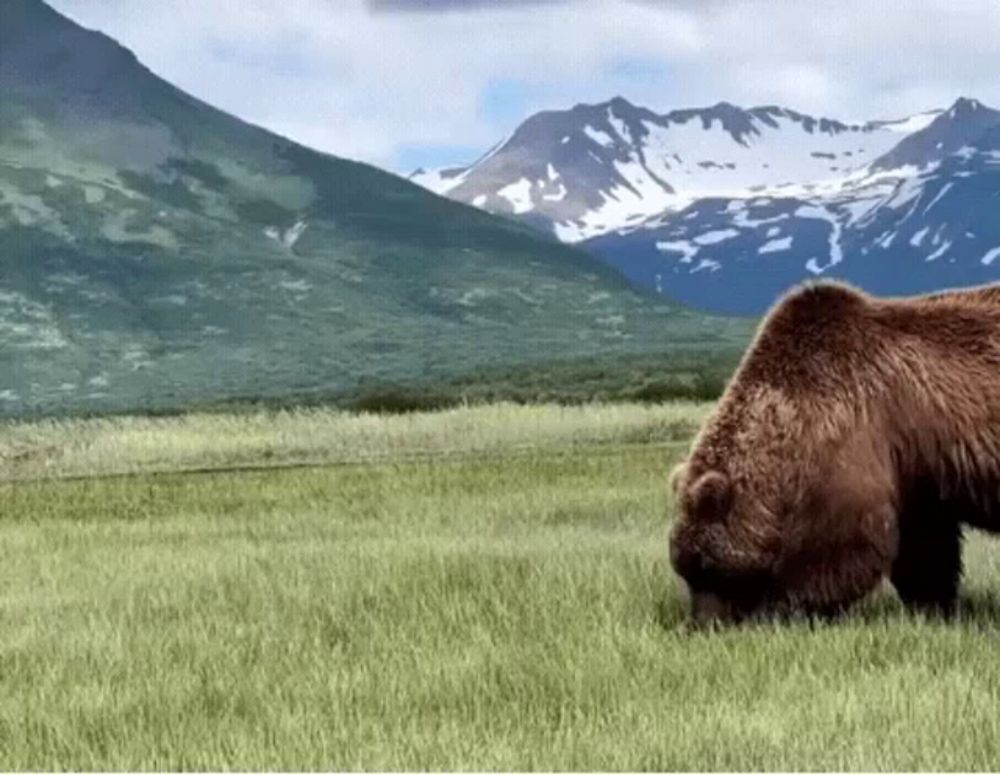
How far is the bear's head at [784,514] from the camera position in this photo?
8.91 meters

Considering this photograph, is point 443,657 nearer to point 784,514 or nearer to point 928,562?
point 784,514

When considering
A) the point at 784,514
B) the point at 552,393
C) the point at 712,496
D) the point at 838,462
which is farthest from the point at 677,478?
the point at 552,393

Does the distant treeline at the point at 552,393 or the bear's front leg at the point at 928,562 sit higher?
the bear's front leg at the point at 928,562

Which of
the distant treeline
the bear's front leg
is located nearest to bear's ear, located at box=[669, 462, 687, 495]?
the bear's front leg

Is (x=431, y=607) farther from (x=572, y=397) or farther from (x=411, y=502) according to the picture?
(x=572, y=397)

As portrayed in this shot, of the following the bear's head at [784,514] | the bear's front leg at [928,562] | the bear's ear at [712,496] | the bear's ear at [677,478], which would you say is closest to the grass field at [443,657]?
the bear's front leg at [928,562]

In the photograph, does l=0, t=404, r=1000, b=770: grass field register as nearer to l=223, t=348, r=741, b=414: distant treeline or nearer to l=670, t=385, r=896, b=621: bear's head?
l=670, t=385, r=896, b=621: bear's head

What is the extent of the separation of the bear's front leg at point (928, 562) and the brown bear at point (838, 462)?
0.05 ft

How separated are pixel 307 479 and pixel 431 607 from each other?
1346cm

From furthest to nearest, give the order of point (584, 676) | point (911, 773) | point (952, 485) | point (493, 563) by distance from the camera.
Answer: point (493, 563) → point (952, 485) → point (584, 676) → point (911, 773)

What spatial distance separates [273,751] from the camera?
676 centimetres

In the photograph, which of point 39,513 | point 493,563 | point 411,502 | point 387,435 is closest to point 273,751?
point 493,563

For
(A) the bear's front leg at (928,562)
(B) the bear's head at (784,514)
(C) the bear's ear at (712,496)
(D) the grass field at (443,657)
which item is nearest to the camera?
(D) the grass field at (443,657)

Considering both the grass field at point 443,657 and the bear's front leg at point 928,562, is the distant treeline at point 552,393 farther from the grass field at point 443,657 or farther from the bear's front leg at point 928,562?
the bear's front leg at point 928,562
